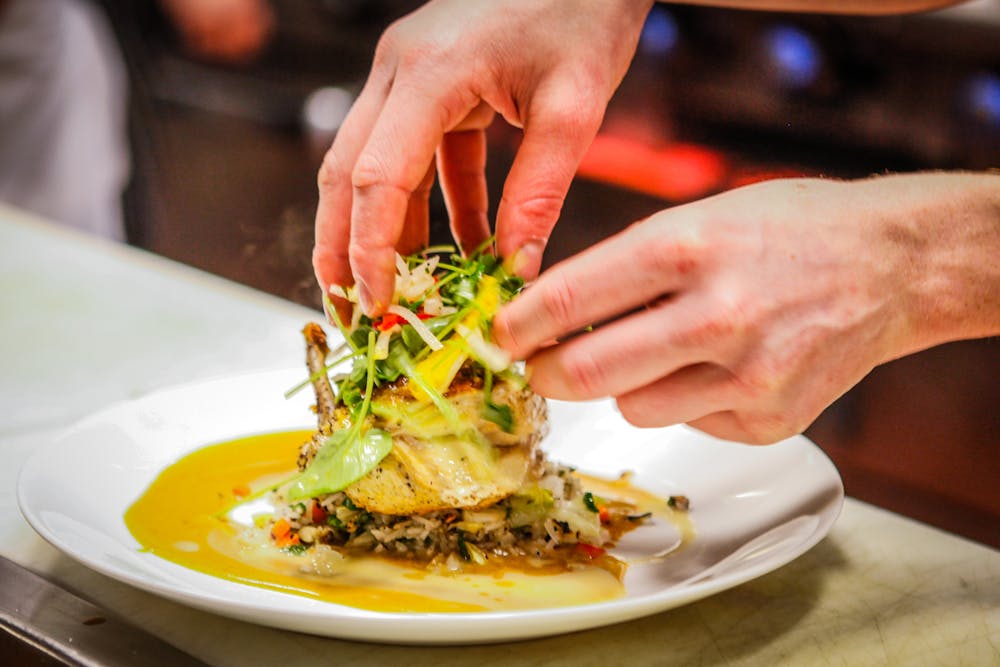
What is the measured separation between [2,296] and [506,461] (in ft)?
6.47

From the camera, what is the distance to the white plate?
1.39 metres

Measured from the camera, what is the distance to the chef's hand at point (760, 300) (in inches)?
53.5

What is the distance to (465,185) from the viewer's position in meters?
2.28

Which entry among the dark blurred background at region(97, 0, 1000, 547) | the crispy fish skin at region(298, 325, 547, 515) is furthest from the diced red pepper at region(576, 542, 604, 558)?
the dark blurred background at region(97, 0, 1000, 547)

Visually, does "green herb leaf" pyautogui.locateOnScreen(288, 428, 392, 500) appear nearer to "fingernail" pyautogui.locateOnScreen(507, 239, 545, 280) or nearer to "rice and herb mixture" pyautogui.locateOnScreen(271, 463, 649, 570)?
"rice and herb mixture" pyautogui.locateOnScreen(271, 463, 649, 570)

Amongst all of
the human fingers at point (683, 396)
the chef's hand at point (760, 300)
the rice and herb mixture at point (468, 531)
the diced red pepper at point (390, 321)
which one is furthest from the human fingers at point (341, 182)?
the human fingers at point (683, 396)

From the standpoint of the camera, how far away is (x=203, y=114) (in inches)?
271

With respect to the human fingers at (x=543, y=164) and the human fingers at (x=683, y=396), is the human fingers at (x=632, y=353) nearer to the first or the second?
the human fingers at (x=683, y=396)

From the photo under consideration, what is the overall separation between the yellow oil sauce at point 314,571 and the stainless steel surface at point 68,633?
184 mm

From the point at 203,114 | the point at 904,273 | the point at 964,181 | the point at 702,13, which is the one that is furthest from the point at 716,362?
the point at 203,114

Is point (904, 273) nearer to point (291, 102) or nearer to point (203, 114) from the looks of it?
point (291, 102)

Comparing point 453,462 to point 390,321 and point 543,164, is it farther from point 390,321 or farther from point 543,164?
point 543,164

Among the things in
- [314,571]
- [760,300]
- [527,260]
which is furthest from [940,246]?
[314,571]

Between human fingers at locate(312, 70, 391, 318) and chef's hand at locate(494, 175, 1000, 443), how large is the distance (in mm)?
590
